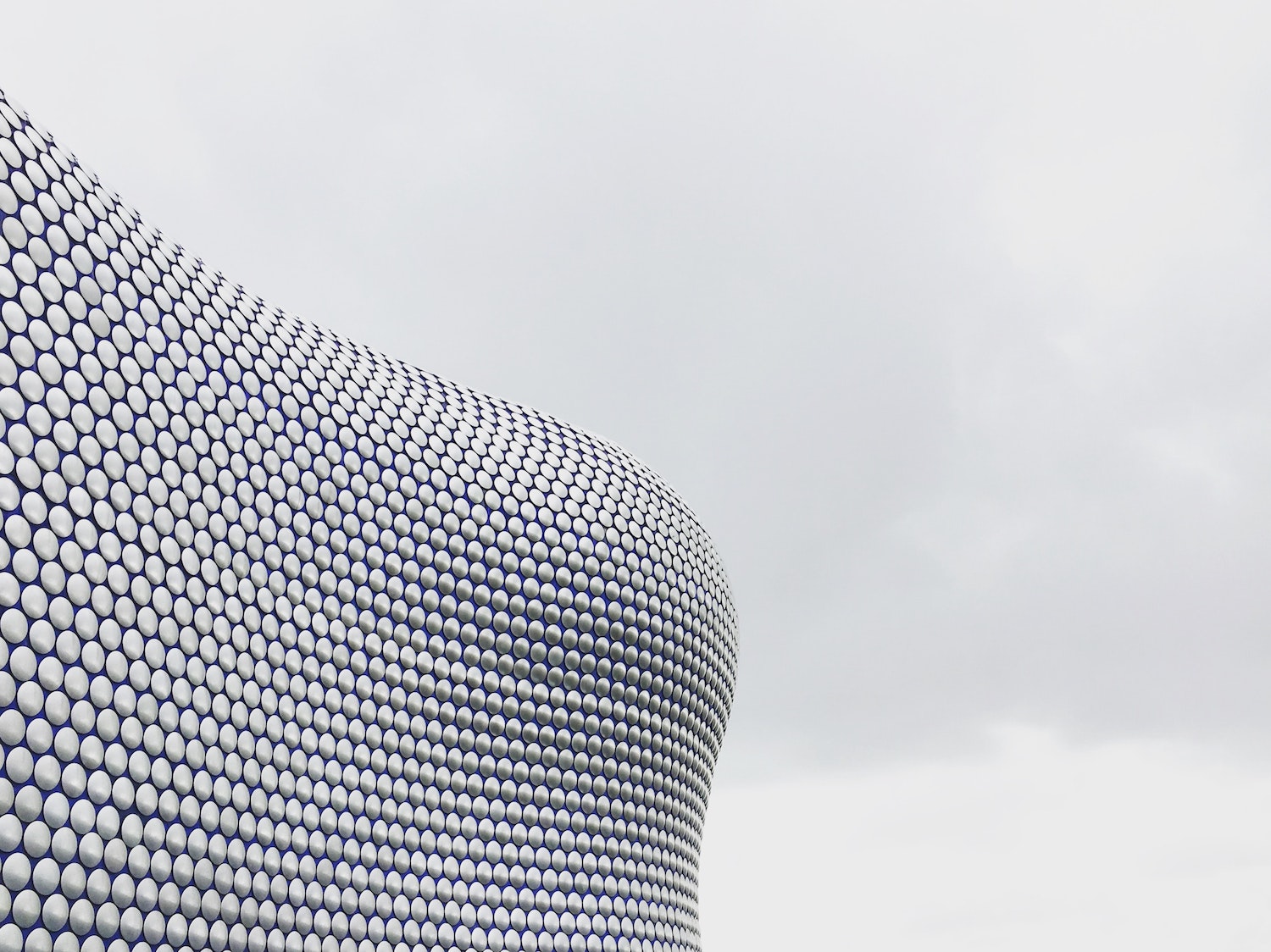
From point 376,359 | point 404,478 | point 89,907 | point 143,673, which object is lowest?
point 89,907

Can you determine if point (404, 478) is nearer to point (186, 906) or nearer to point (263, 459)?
point (263, 459)

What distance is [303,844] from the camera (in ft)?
47.2

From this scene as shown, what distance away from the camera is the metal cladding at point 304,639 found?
1109cm

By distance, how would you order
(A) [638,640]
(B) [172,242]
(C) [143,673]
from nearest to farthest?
(C) [143,673]
(B) [172,242]
(A) [638,640]

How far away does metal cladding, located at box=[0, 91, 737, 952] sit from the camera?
36.4ft

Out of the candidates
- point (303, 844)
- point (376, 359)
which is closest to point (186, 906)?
point (303, 844)

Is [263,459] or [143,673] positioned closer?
[143,673]

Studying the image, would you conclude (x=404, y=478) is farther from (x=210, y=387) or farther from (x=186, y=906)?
(x=186, y=906)

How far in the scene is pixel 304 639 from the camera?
14.9 metres

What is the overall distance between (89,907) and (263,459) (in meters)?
5.30

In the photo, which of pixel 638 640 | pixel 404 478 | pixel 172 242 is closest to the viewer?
pixel 172 242

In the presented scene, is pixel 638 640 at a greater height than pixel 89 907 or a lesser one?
greater

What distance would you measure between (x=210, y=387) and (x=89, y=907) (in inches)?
213

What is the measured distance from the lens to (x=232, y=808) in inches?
517
